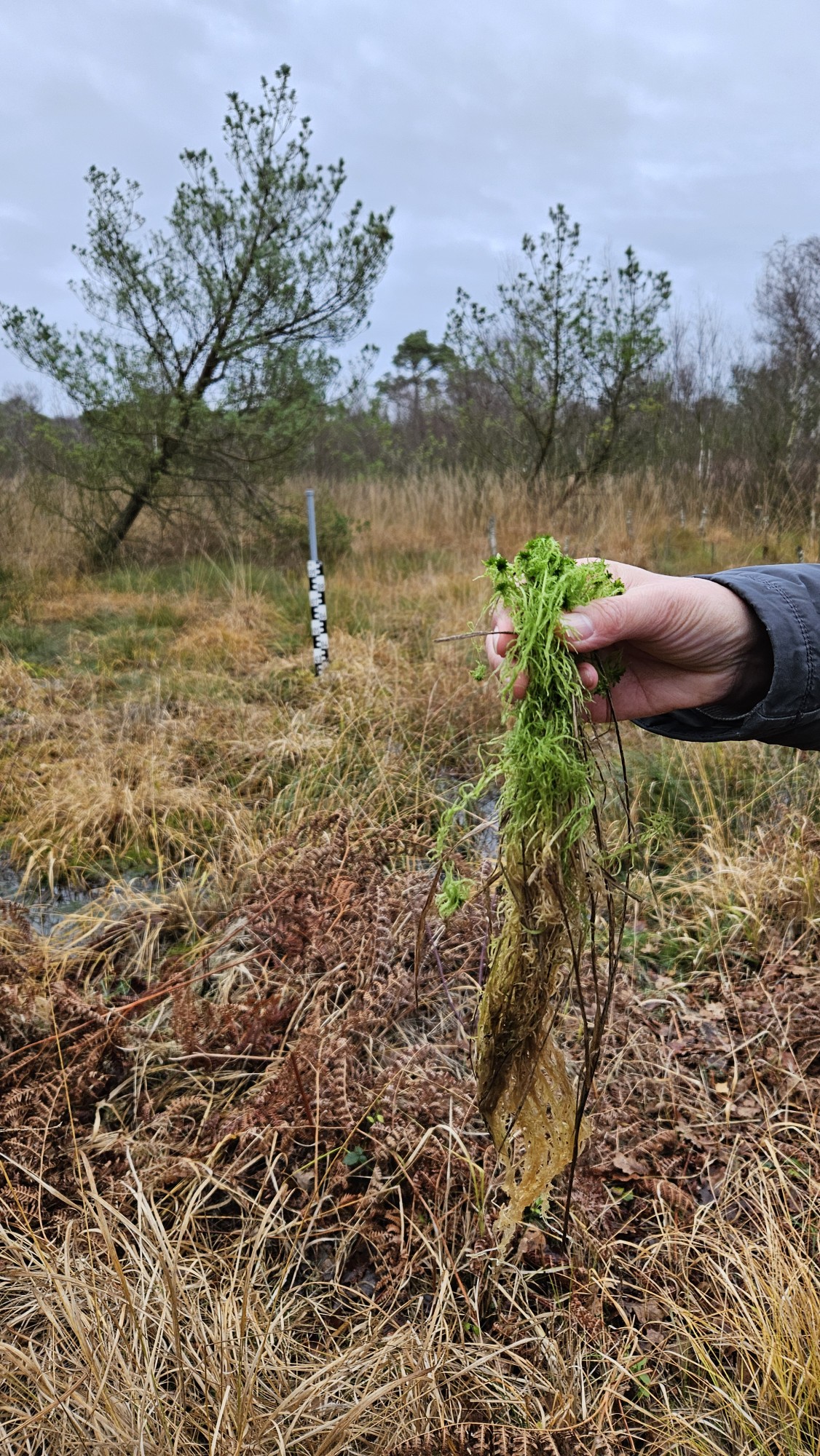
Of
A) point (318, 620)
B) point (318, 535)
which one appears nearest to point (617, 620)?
point (318, 620)

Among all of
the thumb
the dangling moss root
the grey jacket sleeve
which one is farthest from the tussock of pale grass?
the thumb

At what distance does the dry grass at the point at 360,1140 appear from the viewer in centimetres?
138

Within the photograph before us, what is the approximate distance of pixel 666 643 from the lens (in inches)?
53.0

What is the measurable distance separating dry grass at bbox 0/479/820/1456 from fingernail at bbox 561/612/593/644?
433 millimetres

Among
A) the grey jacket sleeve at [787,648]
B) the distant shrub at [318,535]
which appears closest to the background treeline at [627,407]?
the distant shrub at [318,535]

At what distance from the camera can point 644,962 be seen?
285 centimetres

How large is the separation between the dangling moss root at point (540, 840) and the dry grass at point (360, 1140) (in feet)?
0.32

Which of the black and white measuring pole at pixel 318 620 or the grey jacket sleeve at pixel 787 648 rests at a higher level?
the grey jacket sleeve at pixel 787 648

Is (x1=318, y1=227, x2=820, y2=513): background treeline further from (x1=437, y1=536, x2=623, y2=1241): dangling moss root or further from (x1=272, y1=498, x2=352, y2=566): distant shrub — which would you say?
(x1=437, y1=536, x2=623, y2=1241): dangling moss root

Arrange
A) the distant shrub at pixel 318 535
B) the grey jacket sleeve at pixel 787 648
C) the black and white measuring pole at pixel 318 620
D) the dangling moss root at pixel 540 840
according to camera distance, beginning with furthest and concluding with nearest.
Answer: the distant shrub at pixel 318 535
the black and white measuring pole at pixel 318 620
the grey jacket sleeve at pixel 787 648
the dangling moss root at pixel 540 840

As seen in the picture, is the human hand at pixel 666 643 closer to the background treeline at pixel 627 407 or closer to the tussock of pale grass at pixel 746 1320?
the tussock of pale grass at pixel 746 1320

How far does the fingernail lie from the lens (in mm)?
1033

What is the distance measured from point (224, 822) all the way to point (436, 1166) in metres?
2.20

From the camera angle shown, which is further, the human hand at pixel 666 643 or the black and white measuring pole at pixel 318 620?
the black and white measuring pole at pixel 318 620
